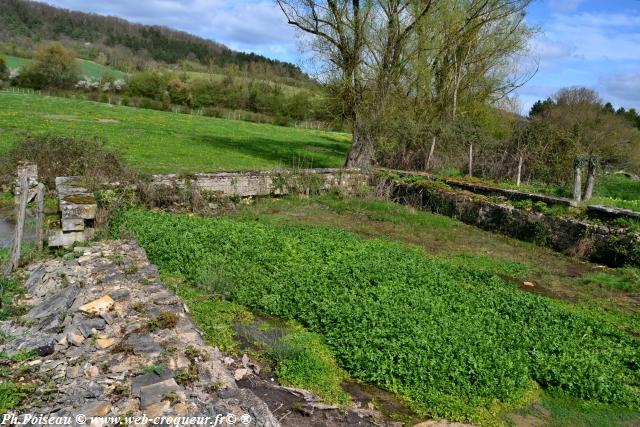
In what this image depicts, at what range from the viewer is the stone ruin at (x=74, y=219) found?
884 cm

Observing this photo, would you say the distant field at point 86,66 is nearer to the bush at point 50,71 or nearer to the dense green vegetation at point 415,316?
the bush at point 50,71

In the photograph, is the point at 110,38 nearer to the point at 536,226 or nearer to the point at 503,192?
the point at 503,192

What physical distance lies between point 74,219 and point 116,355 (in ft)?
18.2

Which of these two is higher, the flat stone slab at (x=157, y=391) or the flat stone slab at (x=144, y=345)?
the flat stone slab at (x=157, y=391)

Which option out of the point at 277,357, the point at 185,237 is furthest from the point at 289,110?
the point at 277,357

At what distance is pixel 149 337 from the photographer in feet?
15.2

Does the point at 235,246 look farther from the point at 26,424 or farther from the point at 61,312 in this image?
the point at 26,424

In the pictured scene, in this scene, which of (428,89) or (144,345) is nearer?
(144,345)

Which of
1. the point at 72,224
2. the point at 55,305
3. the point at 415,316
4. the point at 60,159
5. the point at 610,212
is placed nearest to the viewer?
the point at 55,305

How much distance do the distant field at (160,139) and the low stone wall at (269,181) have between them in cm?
271

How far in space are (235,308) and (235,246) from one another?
2.25 metres

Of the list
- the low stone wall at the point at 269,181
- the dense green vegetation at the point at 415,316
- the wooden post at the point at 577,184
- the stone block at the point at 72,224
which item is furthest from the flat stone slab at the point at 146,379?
the wooden post at the point at 577,184

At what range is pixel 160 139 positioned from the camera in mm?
25984

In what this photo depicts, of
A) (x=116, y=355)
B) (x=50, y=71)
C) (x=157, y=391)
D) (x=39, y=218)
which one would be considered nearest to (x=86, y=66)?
(x=50, y=71)
